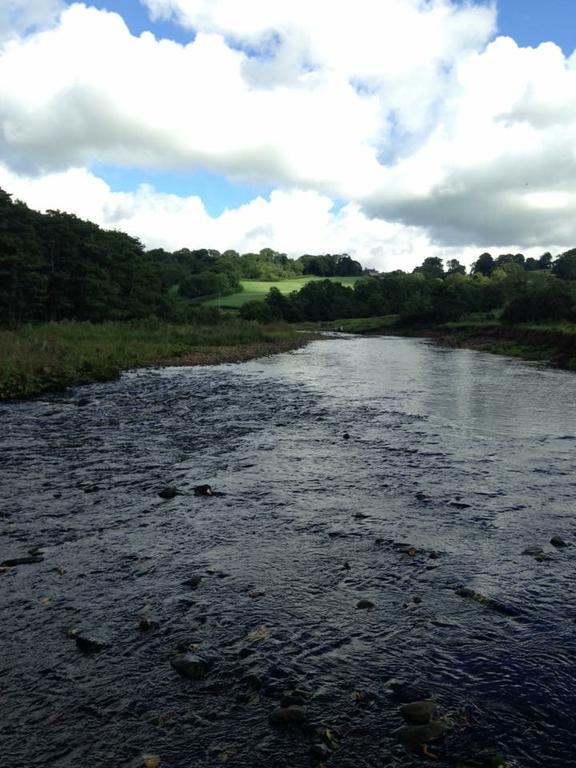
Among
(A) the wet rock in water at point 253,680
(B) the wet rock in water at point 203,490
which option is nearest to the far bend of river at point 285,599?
(A) the wet rock in water at point 253,680

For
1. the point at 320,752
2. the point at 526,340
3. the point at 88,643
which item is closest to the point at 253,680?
the point at 320,752

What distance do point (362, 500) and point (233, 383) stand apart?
77.6 feet

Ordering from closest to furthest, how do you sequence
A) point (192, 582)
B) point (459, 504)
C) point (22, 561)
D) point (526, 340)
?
point (192, 582) → point (22, 561) → point (459, 504) → point (526, 340)

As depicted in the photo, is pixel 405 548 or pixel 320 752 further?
pixel 405 548

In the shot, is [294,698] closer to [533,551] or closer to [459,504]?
[533,551]

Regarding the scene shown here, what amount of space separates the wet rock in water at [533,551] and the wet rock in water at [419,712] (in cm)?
447

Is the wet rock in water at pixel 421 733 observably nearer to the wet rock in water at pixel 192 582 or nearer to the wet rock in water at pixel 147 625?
the wet rock in water at pixel 147 625

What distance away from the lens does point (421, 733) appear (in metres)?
5.13

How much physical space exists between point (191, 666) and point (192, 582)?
211cm

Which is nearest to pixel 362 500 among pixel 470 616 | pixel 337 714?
pixel 470 616

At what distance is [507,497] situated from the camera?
40.2 feet

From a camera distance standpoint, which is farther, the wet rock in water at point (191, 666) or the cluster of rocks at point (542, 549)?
the cluster of rocks at point (542, 549)

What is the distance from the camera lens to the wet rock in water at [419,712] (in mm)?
5320

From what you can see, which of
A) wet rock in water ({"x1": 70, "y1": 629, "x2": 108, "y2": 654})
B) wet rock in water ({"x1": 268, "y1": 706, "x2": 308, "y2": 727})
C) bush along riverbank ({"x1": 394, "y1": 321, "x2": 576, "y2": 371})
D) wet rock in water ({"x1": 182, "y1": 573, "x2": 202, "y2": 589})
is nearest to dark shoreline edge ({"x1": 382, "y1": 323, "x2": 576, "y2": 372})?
bush along riverbank ({"x1": 394, "y1": 321, "x2": 576, "y2": 371})
